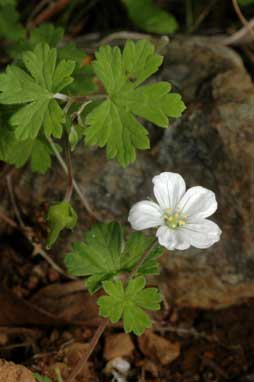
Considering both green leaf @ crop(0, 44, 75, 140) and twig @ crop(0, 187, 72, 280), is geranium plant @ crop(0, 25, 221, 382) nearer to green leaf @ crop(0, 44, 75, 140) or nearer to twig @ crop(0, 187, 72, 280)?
green leaf @ crop(0, 44, 75, 140)

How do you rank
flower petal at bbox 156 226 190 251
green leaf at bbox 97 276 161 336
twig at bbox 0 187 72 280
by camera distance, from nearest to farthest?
flower petal at bbox 156 226 190 251
green leaf at bbox 97 276 161 336
twig at bbox 0 187 72 280

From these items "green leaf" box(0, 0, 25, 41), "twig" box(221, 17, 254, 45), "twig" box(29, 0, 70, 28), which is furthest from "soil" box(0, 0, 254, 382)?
"twig" box(29, 0, 70, 28)

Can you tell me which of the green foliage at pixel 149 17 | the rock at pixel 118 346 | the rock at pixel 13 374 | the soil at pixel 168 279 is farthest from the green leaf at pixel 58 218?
the green foliage at pixel 149 17

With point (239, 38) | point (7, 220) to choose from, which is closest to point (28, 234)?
point (7, 220)

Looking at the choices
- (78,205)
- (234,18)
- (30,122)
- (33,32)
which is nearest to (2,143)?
(30,122)

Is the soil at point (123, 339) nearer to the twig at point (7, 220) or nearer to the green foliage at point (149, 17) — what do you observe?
the twig at point (7, 220)

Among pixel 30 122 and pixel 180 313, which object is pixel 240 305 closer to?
pixel 180 313

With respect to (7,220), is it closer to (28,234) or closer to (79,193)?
(28,234)
